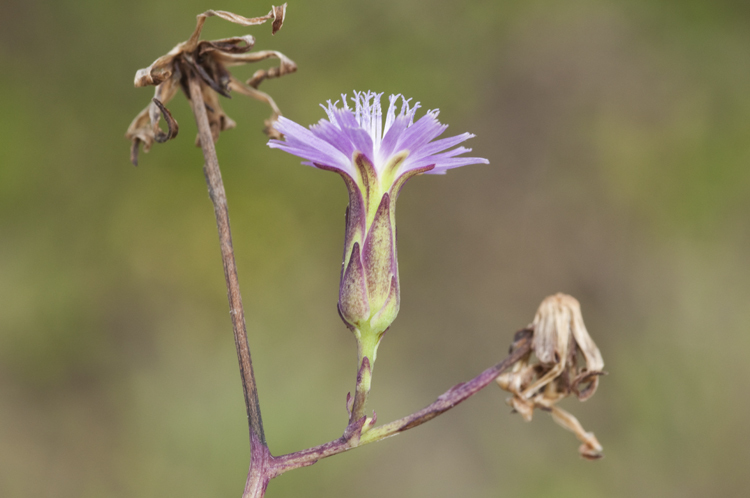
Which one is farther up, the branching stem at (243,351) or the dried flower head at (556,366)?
the branching stem at (243,351)

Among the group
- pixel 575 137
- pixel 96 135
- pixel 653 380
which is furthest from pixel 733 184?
pixel 96 135

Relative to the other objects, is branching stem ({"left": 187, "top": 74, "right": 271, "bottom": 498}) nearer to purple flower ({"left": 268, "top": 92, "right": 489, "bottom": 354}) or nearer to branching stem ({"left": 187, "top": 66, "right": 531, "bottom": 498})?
branching stem ({"left": 187, "top": 66, "right": 531, "bottom": 498})

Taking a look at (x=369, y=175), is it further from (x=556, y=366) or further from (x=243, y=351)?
(x=556, y=366)

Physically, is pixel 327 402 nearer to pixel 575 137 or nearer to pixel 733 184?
pixel 575 137

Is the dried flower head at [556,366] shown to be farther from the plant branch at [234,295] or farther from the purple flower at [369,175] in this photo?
the plant branch at [234,295]

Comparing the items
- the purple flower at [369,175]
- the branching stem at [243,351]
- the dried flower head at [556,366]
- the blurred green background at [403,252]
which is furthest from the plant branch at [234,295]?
the blurred green background at [403,252]

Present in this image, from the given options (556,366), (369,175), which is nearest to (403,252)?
(556,366)

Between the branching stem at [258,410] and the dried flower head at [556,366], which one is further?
the dried flower head at [556,366]
